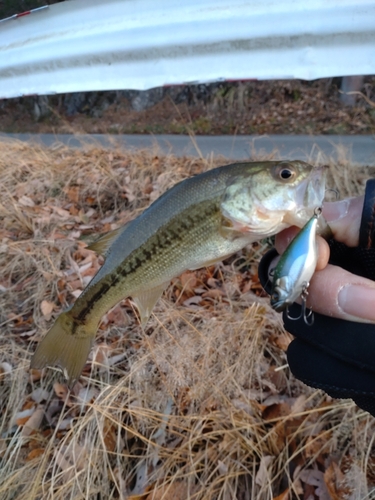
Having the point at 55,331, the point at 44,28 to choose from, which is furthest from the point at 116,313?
the point at 44,28

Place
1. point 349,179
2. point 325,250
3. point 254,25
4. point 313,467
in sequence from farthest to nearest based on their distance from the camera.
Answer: point 349,179
point 254,25
point 313,467
point 325,250

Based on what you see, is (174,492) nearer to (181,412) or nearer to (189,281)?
(181,412)

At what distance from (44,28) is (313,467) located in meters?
5.84

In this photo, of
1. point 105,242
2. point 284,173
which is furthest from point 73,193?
point 284,173

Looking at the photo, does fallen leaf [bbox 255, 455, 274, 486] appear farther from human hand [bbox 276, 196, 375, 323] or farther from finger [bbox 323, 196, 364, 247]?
finger [bbox 323, 196, 364, 247]

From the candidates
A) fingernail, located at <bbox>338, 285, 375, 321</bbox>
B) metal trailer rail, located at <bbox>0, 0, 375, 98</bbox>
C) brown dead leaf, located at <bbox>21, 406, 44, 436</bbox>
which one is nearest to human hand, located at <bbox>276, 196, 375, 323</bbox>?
fingernail, located at <bbox>338, 285, 375, 321</bbox>

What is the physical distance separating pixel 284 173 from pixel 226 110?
9.35 m

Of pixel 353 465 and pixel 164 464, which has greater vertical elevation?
pixel 164 464

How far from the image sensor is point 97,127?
1241cm

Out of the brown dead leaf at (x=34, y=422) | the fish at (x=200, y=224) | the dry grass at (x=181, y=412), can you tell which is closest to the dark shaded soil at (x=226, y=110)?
the dry grass at (x=181, y=412)

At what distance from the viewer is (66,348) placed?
2.21 m

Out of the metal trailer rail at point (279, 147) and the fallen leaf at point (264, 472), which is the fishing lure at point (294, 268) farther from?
the metal trailer rail at point (279, 147)

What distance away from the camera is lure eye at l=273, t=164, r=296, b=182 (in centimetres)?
159

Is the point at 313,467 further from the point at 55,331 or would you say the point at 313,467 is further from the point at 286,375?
the point at 55,331
